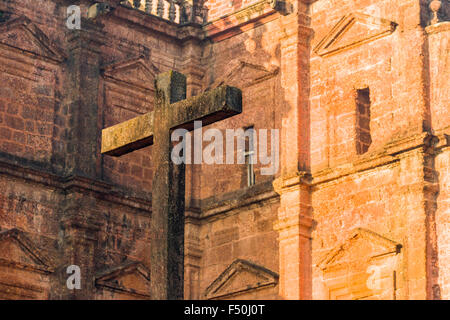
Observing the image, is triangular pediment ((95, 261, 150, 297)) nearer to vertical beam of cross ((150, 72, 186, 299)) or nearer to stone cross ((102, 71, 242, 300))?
stone cross ((102, 71, 242, 300))

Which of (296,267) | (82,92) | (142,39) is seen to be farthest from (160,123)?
(142,39)

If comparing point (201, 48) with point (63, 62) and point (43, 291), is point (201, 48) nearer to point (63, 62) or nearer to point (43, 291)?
point (63, 62)

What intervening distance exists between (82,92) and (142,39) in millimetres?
2129

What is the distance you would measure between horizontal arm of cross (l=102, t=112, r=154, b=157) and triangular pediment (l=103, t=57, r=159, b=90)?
11.8 metres

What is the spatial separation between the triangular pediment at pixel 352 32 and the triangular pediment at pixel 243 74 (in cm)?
143

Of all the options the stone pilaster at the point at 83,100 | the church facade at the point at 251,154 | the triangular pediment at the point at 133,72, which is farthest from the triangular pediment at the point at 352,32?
the stone pilaster at the point at 83,100

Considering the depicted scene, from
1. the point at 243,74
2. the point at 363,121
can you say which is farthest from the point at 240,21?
the point at 363,121

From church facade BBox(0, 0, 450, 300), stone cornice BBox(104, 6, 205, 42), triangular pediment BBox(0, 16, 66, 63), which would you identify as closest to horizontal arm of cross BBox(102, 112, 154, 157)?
church facade BBox(0, 0, 450, 300)

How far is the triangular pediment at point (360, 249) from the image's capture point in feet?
65.0

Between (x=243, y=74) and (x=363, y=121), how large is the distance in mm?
3234

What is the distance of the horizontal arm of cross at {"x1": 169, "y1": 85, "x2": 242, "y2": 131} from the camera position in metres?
10.6

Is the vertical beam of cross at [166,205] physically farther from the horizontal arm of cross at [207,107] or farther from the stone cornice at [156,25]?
the stone cornice at [156,25]

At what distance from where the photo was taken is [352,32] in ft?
71.2

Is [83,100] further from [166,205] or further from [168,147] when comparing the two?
[166,205]
